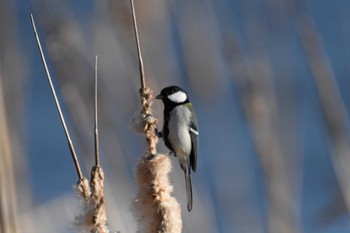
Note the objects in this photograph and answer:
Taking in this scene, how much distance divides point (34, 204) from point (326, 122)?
0.67m

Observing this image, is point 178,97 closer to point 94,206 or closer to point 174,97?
point 174,97

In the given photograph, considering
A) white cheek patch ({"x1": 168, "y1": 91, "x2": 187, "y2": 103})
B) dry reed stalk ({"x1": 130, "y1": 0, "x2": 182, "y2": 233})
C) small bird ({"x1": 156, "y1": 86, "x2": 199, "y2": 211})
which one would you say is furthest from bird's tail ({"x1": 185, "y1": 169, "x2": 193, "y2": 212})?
white cheek patch ({"x1": 168, "y1": 91, "x2": 187, "y2": 103})

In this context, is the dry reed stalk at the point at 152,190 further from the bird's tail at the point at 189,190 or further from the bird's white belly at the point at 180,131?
the bird's white belly at the point at 180,131

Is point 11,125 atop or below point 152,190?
atop

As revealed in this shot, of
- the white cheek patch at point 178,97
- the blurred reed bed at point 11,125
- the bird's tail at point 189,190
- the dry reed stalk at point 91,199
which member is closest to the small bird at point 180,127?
the white cheek patch at point 178,97

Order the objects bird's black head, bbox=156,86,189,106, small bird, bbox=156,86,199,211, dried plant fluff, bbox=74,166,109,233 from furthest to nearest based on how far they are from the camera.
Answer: bird's black head, bbox=156,86,189,106, small bird, bbox=156,86,199,211, dried plant fluff, bbox=74,166,109,233

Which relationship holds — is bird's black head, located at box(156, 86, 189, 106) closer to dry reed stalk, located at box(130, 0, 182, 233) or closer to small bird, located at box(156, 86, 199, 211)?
small bird, located at box(156, 86, 199, 211)

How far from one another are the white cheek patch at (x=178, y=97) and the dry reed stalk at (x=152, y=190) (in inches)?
30.6

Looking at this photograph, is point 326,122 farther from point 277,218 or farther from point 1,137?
point 1,137

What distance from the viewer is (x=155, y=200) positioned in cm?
81

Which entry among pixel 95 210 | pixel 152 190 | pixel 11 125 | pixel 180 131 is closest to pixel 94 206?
pixel 95 210

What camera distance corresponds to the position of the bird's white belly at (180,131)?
1536mm

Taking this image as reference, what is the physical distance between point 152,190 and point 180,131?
0.83 meters

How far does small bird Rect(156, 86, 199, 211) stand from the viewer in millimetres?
1536
